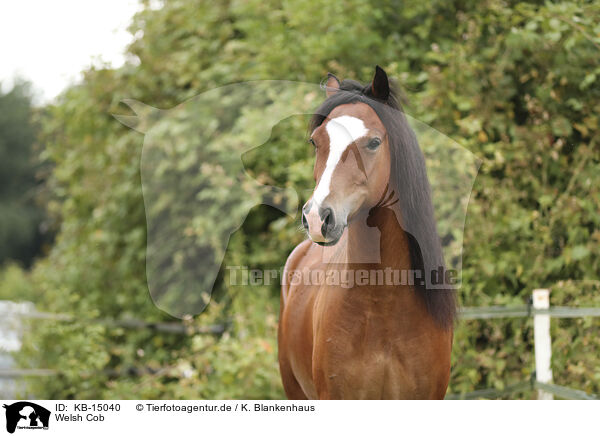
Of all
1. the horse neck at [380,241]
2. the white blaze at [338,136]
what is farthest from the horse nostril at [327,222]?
the horse neck at [380,241]

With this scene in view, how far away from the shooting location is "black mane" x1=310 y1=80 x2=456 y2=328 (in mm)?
2348

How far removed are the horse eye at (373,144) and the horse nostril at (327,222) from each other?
337 millimetres

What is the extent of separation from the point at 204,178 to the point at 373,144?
157 inches

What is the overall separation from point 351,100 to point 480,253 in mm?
2608

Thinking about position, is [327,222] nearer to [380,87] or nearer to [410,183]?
[410,183]

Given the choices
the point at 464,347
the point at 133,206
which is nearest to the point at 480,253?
the point at 464,347

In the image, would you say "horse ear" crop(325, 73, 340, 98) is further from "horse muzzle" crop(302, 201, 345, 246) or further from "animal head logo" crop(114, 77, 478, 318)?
"animal head logo" crop(114, 77, 478, 318)

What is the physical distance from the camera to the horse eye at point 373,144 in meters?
2.25

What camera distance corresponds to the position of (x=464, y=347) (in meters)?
4.59
